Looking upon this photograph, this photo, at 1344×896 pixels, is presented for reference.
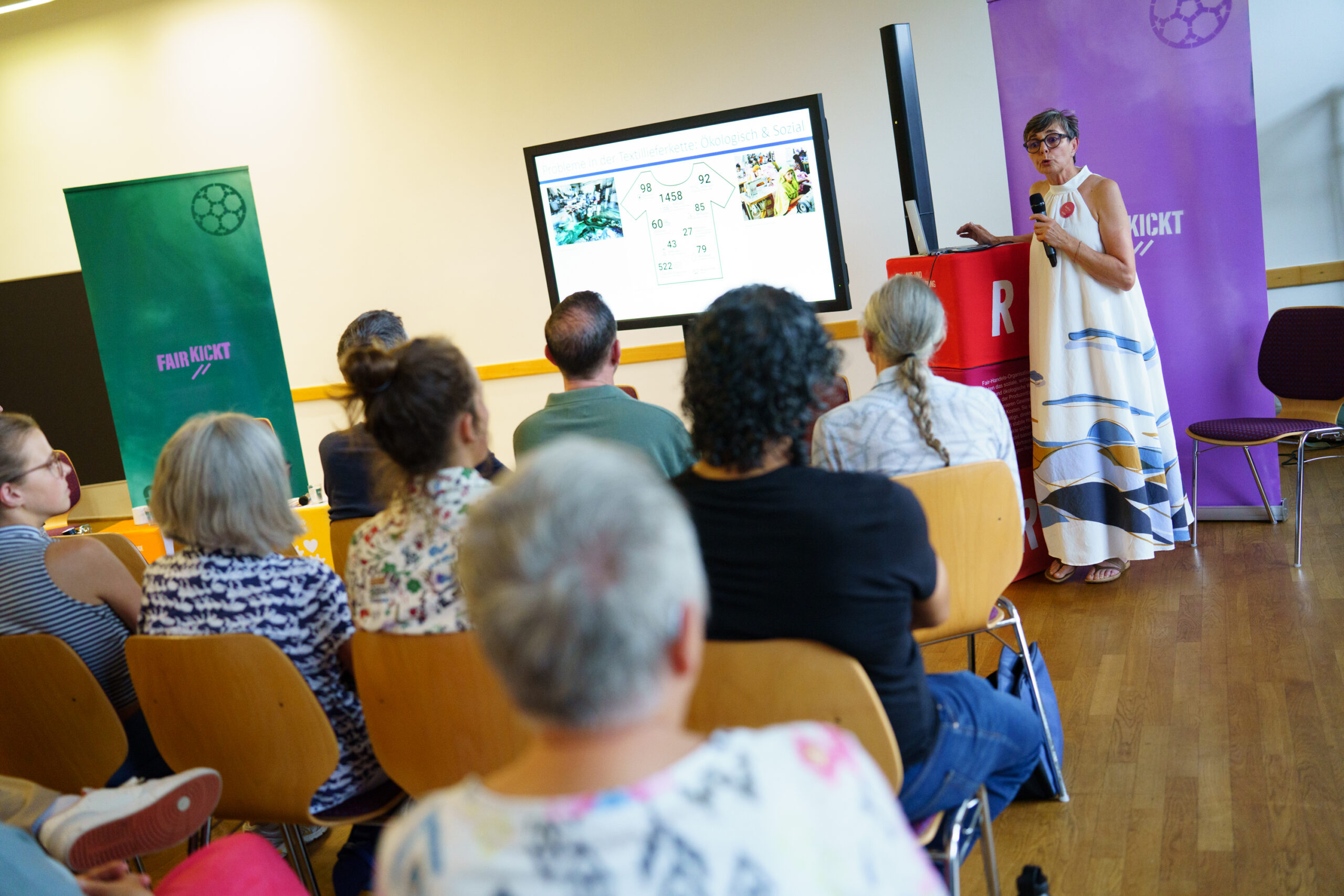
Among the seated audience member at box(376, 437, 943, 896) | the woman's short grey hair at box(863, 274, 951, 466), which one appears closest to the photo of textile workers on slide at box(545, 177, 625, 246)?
the woman's short grey hair at box(863, 274, 951, 466)

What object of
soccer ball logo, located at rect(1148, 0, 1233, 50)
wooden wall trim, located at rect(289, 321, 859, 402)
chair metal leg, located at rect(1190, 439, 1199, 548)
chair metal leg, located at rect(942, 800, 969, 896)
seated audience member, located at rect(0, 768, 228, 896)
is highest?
soccer ball logo, located at rect(1148, 0, 1233, 50)

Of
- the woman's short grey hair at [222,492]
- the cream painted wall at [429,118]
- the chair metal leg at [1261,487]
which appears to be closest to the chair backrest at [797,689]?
the woman's short grey hair at [222,492]

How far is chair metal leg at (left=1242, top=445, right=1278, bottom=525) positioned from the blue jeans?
98.7 inches

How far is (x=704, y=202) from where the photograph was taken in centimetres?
398

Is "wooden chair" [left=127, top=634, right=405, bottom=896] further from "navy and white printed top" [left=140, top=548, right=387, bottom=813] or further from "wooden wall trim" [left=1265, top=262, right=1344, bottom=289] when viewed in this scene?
"wooden wall trim" [left=1265, top=262, right=1344, bottom=289]

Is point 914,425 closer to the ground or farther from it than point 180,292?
closer to the ground

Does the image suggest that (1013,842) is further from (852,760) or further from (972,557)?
(852,760)

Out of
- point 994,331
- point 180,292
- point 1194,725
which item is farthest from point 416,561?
point 180,292

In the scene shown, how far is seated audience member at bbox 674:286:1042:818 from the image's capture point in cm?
133

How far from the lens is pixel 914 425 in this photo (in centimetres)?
223

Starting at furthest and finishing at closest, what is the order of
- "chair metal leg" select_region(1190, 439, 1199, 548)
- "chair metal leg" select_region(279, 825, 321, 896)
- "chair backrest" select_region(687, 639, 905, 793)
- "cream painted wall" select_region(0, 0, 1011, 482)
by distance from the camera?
"cream painted wall" select_region(0, 0, 1011, 482) → "chair metal leg" select_region(1190, 439, 1199, 548) → "chair metal leg" select_region(279, 825, 321, 896) → "chair backrest" select_region(687, 639, 905, 793)

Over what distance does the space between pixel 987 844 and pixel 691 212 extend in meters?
2.82

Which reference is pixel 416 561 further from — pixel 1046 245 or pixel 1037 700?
pixel 1046 245

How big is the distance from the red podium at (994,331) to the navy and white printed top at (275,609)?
2.27 m
